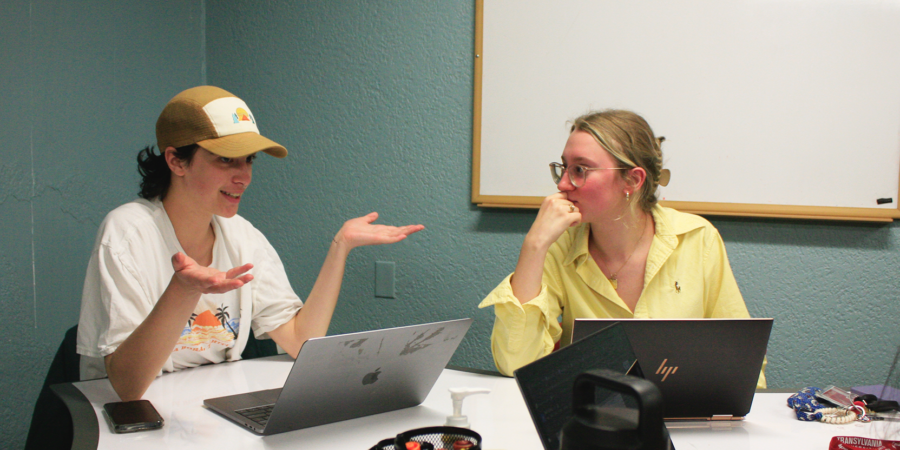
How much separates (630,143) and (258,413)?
3.40 feet

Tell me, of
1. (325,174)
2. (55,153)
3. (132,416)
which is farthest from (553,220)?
(55,153)

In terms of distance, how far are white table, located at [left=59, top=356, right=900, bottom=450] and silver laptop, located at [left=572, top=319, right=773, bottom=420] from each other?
0.18ft

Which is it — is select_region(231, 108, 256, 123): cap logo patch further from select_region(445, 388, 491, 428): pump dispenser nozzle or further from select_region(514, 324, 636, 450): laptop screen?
select_region(514, 324, 636, 450): laptop screen

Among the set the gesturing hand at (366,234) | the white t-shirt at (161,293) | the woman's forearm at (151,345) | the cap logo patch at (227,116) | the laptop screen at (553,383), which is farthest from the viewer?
the gesturing hand at (366,234)

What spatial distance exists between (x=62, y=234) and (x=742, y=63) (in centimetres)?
213

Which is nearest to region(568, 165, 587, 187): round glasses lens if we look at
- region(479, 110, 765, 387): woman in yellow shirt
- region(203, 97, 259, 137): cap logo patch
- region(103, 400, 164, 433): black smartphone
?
region(479, 110, 765, 387): woman in yellow shirt

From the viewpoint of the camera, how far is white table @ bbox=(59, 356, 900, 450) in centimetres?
91

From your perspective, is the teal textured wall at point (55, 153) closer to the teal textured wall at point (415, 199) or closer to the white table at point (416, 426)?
the teal textured wall at point (415, 199)

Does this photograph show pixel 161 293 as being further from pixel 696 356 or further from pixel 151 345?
pixel 696 356

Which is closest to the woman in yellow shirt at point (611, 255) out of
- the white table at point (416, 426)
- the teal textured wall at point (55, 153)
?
the white table at point (416, 426)

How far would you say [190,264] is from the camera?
3.42ft

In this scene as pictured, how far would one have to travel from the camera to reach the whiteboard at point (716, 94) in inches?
64.9

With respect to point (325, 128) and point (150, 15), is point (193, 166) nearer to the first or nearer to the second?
point (325, 128)

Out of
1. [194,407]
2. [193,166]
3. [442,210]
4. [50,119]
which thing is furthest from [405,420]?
[50,119]
